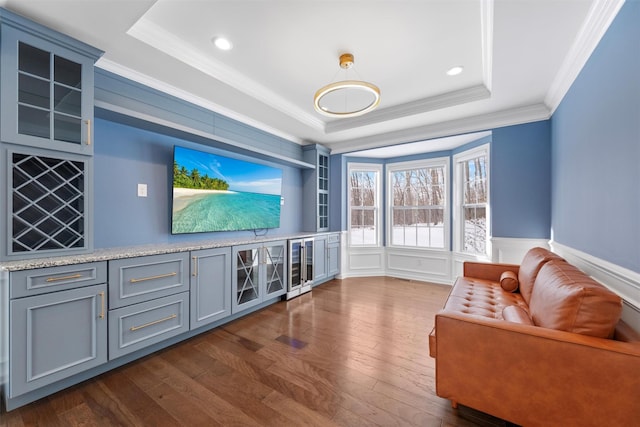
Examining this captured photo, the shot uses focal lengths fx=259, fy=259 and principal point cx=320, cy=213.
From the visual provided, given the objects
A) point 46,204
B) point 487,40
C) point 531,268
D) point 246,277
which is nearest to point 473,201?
point 531,268

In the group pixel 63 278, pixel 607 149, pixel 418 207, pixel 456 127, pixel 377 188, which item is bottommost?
pixel 63 278

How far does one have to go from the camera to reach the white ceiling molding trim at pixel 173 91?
7.56 feet

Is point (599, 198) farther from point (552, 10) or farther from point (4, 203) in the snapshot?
point (4, 203)

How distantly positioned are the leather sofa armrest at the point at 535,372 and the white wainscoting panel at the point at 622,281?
28cm

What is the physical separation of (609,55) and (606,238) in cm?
115

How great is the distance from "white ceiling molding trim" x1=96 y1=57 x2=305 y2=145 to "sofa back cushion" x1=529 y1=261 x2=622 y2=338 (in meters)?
3.56

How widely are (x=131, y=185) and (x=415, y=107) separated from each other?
134 inches

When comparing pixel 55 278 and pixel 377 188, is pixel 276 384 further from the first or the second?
pixel 377 188

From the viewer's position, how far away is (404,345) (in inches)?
94.7

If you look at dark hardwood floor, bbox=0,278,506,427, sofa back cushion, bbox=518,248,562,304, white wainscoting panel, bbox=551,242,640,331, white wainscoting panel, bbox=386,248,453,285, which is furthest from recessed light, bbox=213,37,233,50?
white wainscoting panel, bbox=386,248,453,285

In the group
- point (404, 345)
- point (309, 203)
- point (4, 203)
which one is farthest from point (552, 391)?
point (309, 203)

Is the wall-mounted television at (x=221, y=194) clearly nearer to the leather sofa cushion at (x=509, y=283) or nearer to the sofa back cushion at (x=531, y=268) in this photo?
the leather sofa cushion at (x=509, y=283)

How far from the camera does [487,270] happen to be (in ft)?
9.70

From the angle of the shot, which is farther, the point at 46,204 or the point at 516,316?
the point at 46,204
